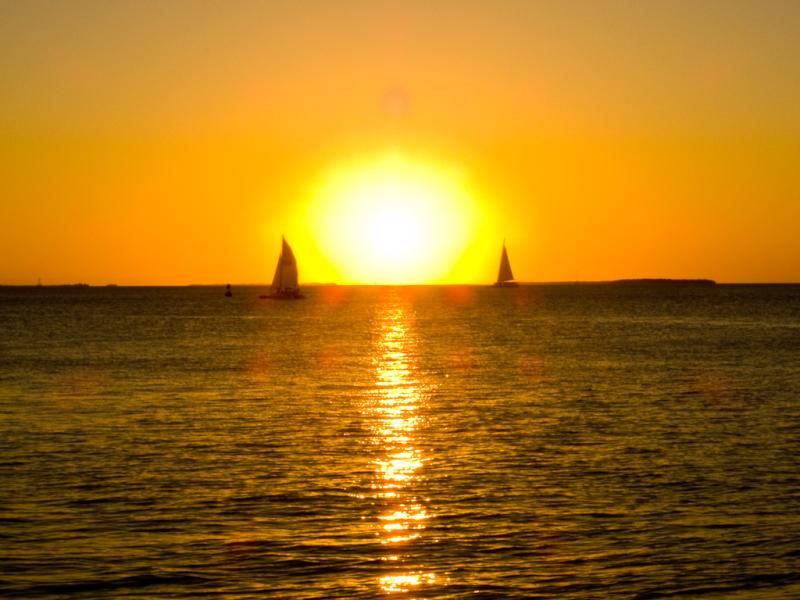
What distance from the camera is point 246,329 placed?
5030 inches

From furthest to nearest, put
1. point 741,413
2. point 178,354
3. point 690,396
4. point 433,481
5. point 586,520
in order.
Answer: point 178,354 → point 690,396 → point 741,413 → point 433,481 → point 586,520

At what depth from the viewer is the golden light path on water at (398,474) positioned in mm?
19719

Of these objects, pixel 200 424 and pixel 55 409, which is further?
pixel 55 409

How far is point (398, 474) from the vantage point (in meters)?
29.3

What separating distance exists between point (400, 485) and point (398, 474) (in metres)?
1.61

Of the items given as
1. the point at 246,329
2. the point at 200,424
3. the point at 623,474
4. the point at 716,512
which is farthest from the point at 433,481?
the point at 246,329

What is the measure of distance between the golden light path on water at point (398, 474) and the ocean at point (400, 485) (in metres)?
0.10

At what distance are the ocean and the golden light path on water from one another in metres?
0.10

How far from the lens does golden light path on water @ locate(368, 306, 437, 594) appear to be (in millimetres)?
19719

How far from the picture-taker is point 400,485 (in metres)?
27.7

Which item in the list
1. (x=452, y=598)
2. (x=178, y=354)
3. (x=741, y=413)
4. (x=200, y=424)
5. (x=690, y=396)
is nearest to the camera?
(x=452, y=598)

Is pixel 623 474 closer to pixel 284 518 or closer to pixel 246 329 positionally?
pixel 284 518

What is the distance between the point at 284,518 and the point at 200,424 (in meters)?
16.4

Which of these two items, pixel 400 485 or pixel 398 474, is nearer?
pixel 400 485
